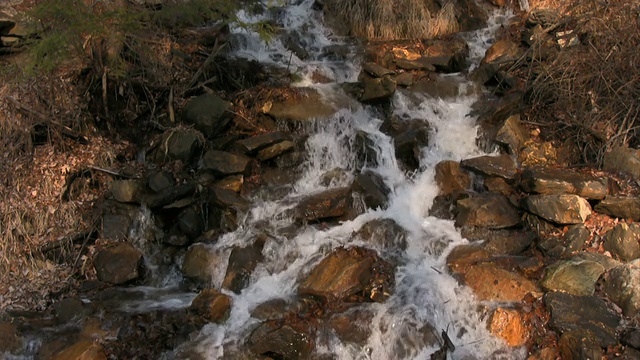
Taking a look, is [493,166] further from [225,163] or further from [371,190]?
[225,163]

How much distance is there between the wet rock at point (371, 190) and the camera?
6418 millimetres

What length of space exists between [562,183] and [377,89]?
9.82 feet

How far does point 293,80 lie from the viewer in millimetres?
8227

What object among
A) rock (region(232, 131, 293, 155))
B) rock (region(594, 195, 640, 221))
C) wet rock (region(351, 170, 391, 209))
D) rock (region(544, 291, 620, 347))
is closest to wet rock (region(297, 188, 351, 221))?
wet rock (region(351, 170, 391, 209))

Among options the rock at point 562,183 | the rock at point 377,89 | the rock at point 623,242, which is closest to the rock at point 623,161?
the rock at point 562,183

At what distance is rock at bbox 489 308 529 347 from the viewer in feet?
15.7

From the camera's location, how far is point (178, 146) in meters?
6.82

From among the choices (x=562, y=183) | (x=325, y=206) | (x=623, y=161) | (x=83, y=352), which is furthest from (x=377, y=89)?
(x=83, y=352)

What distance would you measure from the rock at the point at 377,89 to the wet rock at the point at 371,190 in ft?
5.15

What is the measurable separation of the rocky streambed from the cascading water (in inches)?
0.8

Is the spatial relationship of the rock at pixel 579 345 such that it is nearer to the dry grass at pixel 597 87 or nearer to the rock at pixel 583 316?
the rock at pixel 583 316

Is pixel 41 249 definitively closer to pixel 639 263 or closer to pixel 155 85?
pixel 155 85

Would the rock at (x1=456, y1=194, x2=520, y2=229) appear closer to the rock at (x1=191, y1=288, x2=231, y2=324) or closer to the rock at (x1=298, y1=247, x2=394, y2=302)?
the rock at (x1=298, y1=247, x2=394, y2=302)

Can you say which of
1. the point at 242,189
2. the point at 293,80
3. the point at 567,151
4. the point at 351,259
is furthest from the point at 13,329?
the point at 567,151
